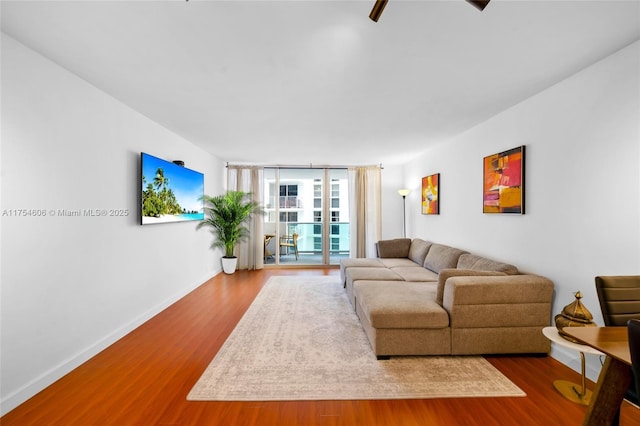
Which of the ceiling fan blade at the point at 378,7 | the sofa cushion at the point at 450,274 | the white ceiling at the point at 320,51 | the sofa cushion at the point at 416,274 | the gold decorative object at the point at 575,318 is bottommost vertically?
the sofa cushion at the point at 416,274

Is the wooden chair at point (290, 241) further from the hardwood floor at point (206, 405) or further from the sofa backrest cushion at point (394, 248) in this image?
the hardwood floor at point (206, 405)

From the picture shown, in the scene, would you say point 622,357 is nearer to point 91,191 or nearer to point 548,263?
point 548,263

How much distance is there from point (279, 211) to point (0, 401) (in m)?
5.08

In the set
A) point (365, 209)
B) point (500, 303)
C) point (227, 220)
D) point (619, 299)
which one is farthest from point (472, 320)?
point (227, 220)

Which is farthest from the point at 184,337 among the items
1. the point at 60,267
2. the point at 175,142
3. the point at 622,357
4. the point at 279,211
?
the point at 279,211

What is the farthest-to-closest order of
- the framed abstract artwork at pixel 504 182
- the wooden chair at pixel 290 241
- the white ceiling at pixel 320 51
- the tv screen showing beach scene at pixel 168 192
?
the wooden chair at pixel 290 241 < the tv screen showing beach scene at pixel 168 192 < the framed abstract artwork at pixel 504 182 < the white ceiling at pixel 320 51

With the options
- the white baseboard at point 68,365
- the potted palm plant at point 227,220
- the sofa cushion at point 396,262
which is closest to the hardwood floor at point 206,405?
the white baseboard at point 68,365

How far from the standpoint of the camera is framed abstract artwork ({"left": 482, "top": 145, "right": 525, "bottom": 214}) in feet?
9.27

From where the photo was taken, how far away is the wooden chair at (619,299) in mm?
1639

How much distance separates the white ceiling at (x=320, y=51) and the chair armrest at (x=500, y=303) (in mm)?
1772

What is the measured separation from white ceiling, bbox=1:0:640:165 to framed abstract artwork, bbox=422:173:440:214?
1.65m

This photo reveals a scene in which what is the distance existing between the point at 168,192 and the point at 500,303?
3984 millimetres

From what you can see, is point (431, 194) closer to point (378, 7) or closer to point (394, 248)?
point (394, 248)

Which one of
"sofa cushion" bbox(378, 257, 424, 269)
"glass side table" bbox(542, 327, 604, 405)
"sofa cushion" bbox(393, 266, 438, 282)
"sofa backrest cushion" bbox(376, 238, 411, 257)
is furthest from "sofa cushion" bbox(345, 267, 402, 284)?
"glass side table" bbox(542, 327, 604, 405)
